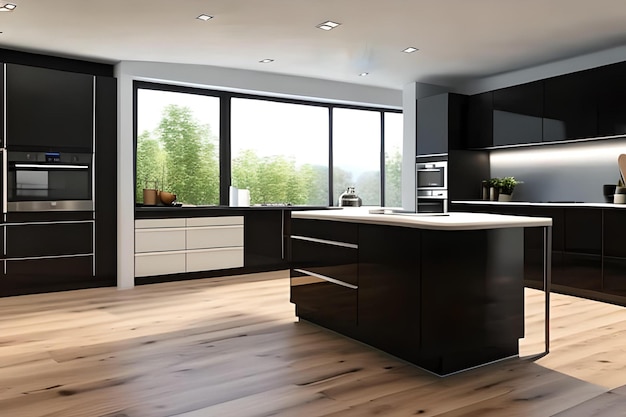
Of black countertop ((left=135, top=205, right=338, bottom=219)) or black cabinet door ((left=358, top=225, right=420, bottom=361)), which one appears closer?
black cabinet door ((left=358, top=225, right=420, bottom=361))

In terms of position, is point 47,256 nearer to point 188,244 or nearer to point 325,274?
point 188,244

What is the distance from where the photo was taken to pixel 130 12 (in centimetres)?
411

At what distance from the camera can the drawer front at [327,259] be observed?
11.0ft

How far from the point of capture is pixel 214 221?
598cm

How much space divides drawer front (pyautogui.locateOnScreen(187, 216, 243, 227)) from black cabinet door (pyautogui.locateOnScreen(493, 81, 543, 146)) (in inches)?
121

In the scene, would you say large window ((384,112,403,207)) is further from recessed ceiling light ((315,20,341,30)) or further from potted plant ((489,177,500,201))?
recessed ceiling light ((315,20,341,30))

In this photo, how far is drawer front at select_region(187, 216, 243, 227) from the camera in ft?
19.2

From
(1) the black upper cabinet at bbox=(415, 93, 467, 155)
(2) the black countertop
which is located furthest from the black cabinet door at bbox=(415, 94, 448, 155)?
(2) the black countertop

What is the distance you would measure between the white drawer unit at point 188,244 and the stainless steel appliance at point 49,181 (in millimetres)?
635

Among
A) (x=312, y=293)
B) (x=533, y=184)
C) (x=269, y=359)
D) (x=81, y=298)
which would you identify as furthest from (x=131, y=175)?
(x=533, y=184)

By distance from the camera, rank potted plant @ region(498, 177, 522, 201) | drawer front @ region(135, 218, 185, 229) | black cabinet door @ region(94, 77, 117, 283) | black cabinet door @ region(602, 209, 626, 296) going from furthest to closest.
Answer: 1. potted plant @ region(498, 177, 522, 201)
2. drawer front @ region(135, 218, 185, 229)
3. black cabinet door @ region(94, 77, 117, 283)
4. black cabinet door @ region(602, 209, 626, 296)

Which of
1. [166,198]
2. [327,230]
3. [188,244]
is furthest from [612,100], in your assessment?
[166,198]

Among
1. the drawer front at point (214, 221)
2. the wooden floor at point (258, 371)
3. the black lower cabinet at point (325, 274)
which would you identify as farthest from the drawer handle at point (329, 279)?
the drawer front at point (214, 221)

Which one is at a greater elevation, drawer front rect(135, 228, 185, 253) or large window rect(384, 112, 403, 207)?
large window rect(384, 112, 403, 207)
